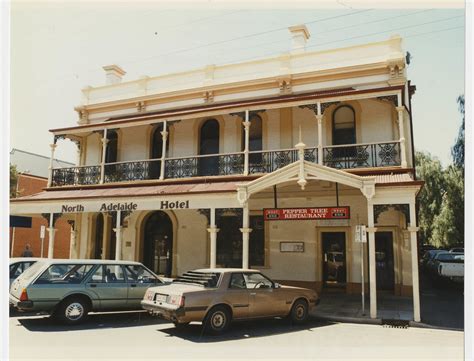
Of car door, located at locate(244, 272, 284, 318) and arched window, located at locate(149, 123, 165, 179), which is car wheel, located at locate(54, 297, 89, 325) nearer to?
car door, located at locate(244, 272, 284, 318)

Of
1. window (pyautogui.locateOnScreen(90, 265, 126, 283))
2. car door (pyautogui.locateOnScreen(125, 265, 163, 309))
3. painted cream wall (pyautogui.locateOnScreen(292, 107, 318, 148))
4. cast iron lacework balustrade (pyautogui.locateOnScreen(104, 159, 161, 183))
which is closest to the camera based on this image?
window (pyautogui.locateOnScreen(90, 265, 126, 283))

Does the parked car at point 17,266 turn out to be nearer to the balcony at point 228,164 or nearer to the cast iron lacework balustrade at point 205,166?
the balcony at point 228,164

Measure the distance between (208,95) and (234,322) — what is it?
10880 millimetres

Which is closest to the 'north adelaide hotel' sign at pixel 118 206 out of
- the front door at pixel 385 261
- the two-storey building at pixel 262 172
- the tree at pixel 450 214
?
the two-storey building at pixel 262 172

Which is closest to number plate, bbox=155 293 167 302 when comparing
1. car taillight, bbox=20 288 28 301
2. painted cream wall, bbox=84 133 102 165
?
car taillight, bbox=20 288 28 301

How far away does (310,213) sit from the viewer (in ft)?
40.8

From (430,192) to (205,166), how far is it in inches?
693

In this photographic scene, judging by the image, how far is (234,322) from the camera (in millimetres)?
10352

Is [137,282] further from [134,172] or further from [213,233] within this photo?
[134,172]

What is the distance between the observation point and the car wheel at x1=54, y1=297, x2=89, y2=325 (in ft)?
31.7

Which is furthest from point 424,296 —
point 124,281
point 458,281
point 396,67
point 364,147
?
point 124,281

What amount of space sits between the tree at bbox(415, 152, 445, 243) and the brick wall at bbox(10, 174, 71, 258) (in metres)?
22.8

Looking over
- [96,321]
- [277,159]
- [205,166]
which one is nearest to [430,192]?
[277,159]
